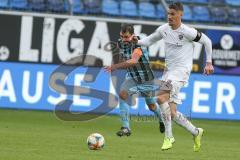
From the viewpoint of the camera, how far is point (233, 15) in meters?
24.1

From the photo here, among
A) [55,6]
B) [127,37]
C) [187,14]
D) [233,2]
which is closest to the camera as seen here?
[127,37]

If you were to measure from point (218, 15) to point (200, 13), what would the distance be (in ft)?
1.95

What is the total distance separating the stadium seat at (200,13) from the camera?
78.8ft

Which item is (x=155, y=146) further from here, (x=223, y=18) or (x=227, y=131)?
(x=223, y=18)

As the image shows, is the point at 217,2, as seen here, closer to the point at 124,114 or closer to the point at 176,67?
the point at 124,114

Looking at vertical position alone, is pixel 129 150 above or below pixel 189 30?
below

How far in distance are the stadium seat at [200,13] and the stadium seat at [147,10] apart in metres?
1.47

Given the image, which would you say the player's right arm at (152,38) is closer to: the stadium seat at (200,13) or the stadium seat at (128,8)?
the stadium seat at (128,8)

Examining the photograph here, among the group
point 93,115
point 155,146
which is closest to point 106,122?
point 93,115

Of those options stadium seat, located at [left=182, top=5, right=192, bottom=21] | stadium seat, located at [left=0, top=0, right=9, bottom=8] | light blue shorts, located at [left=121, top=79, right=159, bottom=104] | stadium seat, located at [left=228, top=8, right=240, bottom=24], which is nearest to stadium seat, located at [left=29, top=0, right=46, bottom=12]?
stadium seat, located at [left=0, top=0, right=9, bottom=8]

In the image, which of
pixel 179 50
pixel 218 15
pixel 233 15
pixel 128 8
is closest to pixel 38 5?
pixel 128 8

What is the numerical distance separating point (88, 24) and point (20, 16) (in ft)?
5.70

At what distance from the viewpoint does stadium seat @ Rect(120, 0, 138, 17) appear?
2302 centimetres

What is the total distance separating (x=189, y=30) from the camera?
12750 mm
